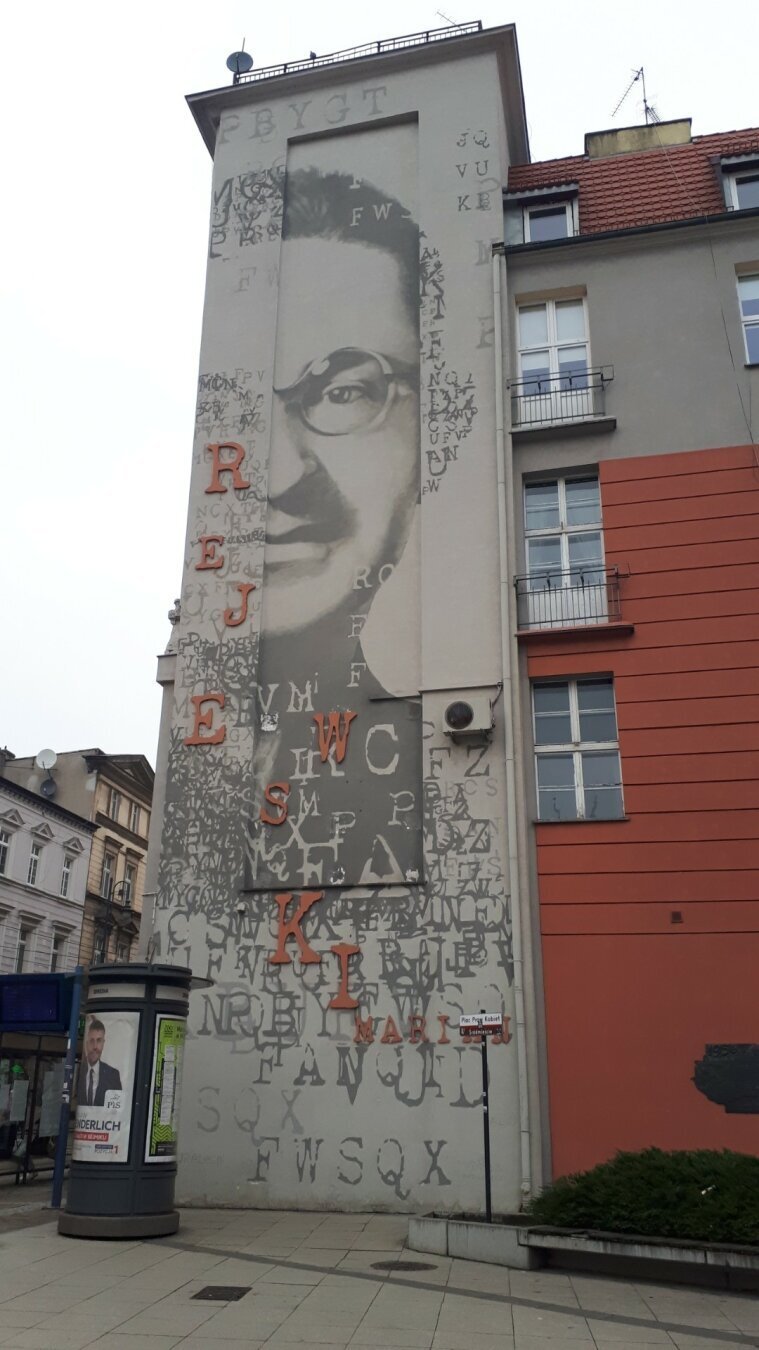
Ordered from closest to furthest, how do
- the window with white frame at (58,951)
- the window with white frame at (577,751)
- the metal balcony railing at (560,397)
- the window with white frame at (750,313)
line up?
1. the window with white frame at (577,751)
2. the window with white frame at (750,313)
3. the metal balcony railing at (560,397)
4. the window with white frame at (58,951)

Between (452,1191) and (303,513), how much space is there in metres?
11.3

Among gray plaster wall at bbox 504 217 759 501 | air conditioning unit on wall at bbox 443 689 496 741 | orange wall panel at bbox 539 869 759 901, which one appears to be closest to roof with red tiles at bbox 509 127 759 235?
gray plaster wall at bbox 504 217 759 501

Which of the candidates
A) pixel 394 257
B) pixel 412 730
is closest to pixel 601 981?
pixel 412 730

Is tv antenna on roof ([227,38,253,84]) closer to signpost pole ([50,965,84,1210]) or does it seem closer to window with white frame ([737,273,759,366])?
window with white frame ([737,273,759,366])

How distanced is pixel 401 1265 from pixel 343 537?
38.0ft

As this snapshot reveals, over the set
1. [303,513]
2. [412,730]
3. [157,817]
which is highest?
[303,513]

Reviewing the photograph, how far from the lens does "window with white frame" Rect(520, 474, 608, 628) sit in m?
17.0

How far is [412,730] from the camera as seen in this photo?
672 inches

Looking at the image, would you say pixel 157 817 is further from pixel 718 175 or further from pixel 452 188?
pixel 718 175

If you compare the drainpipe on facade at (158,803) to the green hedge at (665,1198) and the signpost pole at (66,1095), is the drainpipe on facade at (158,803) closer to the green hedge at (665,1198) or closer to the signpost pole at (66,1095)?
the signpost pole at (66,1095)

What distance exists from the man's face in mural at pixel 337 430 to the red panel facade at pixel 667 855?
378 centimetres

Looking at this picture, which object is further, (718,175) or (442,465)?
(718,175)

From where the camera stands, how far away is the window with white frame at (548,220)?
20109 millimetres

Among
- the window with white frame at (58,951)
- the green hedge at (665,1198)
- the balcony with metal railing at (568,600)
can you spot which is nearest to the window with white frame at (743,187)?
the balcony with metal railing at (568,600)
